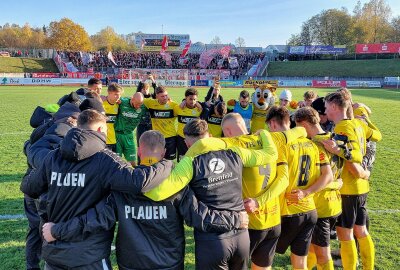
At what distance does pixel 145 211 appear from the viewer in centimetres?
290

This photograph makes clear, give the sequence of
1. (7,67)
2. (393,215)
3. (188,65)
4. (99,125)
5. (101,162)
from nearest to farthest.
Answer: (101,162)
(99,125)
(393,215)
(7,67)
(188,65)

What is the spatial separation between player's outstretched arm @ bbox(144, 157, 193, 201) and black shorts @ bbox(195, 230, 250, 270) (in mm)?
594

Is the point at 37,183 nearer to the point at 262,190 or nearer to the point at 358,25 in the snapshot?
the point at 262,190

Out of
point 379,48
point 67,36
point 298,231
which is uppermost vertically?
point 67,36

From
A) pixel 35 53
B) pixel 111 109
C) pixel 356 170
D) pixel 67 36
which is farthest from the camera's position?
pixel 67 36

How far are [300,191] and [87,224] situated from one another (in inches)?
84.4

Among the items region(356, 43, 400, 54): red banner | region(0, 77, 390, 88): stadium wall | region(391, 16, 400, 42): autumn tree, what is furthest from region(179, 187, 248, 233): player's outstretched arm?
region(391, 16, 400, 42): autumn tree

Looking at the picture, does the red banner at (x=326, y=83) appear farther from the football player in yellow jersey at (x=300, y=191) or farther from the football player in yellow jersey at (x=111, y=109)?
the football player in yellow jersey at (x=300, y=191)

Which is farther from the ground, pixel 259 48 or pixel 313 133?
pixel 259 48

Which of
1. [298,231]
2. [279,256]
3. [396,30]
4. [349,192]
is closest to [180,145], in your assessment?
[279,256]

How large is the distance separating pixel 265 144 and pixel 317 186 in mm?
855

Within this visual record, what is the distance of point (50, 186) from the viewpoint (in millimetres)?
2930

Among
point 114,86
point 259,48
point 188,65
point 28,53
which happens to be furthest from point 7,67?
point 114,86

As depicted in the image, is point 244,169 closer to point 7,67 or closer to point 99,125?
point 99,125
